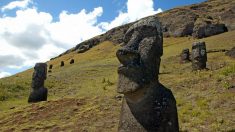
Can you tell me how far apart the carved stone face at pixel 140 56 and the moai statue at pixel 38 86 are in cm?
1988

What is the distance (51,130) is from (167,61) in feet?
100

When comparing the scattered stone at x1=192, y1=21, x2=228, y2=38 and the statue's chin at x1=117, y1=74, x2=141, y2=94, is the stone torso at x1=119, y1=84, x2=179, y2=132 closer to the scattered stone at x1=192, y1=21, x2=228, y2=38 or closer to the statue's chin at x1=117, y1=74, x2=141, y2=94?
the statue's chin at x1=117, y1=74, x2=141, y2=94

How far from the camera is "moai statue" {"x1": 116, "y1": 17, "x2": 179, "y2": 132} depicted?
8.52 meters

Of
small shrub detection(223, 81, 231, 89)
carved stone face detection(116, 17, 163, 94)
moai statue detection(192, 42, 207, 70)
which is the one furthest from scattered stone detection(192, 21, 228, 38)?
carved stone face detection(116, 17, 163, 94)

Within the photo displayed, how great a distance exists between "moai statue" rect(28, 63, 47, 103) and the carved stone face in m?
19.9

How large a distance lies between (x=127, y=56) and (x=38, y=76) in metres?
21.4

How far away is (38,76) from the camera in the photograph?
29375 mm

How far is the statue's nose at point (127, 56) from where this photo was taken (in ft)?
28.7

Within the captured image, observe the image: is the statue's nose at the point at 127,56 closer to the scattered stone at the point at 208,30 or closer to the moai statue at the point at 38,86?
the moai statue at the point at 38,86

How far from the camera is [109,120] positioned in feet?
57.6

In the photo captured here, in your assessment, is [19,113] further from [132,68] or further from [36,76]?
[132,68]

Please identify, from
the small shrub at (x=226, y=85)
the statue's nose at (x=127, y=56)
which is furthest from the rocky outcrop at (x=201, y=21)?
the statue's nose at (x=127, y=56)

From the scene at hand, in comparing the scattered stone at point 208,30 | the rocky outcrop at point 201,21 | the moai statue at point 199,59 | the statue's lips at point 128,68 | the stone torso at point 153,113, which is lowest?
the stone torso at point 153,113

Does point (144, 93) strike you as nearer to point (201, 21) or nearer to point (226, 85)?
point (226, 85)
